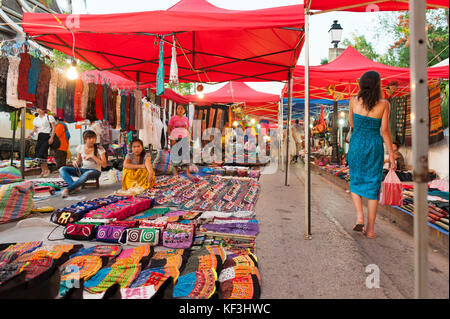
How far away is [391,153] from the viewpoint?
8.05 feet

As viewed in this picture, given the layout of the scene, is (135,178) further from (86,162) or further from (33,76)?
(33,76)

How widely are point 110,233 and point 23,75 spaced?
11.0 ft

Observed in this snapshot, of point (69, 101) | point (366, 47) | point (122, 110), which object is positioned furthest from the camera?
point (366, 47)

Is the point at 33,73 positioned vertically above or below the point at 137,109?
above

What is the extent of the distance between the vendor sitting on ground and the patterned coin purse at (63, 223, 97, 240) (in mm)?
2704

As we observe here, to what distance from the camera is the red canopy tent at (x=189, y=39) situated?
3.41 meters

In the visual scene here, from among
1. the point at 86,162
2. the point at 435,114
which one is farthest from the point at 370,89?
the point at 86,162

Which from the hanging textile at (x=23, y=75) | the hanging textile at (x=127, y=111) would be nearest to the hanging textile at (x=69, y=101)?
the hanging textile at (x=23, y=75)

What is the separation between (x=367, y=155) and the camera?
2.62m

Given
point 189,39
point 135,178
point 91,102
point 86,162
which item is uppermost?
point 189,39

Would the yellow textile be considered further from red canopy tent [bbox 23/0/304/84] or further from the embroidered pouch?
the embroidered pouch

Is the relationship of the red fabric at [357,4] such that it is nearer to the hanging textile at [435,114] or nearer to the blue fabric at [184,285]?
the hanging textile at [435,114]

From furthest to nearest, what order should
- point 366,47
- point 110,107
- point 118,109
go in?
1. point 366,47
2. point 118,109
3. point 110,107
